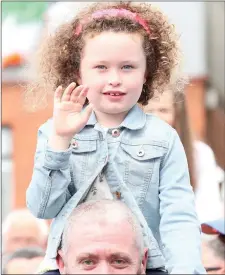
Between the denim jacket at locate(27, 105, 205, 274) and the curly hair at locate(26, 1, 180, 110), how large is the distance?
24 centimetres

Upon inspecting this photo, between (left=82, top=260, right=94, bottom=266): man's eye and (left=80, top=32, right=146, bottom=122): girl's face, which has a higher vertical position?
(left=80, top=32, right=146, bottom=122): girl's face

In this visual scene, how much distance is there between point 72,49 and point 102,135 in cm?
40

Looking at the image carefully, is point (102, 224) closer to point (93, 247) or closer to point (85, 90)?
point (93, 247)

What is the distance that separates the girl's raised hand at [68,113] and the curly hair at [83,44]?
320 millimetres

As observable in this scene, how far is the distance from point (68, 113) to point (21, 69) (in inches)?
307

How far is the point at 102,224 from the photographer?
12.9 feet

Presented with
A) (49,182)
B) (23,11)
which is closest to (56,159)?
(49,182)

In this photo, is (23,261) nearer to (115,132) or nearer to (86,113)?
(115,132)

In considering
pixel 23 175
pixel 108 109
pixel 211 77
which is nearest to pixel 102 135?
pixel 108 109

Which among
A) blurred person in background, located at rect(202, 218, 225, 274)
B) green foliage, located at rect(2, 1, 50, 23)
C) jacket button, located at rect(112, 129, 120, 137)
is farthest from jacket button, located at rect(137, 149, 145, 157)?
green foliage, located at rect(2, 1, 50, 23)

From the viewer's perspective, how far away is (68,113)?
13.4 ft

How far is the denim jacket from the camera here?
4.13 metres

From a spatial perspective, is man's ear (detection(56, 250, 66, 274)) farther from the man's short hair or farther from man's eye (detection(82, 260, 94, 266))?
man's eye (detection(82, 260, 94, 266))

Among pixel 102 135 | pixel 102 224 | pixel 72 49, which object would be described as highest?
pixel 72 49
